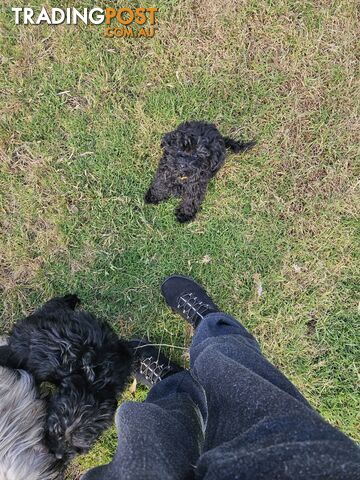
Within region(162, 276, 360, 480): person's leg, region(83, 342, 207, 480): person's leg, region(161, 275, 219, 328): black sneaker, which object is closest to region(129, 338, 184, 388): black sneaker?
region(161, 275, 219, 328): black sneaker

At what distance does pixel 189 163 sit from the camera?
2922 mm

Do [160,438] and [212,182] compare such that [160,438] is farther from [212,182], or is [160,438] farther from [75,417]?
[212,182]

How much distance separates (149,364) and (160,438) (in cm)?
151

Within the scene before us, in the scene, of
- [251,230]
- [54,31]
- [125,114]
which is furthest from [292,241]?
[54,31]

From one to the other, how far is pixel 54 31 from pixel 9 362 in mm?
2510

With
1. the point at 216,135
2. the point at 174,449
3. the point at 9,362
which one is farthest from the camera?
the point at 216,135

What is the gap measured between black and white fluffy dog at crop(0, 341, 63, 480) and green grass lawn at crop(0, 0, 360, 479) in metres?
1.06

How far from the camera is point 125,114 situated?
330cm

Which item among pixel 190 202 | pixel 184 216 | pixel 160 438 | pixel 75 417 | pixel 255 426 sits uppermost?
pixel 190 202

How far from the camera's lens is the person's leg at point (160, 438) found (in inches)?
55.0

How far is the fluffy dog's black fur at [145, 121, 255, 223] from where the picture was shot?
2.93 m

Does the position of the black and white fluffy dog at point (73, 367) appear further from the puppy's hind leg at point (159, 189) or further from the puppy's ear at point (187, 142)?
the puppy's ear at point (187, 142)

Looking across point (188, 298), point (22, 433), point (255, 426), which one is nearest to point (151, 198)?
point (188, 298)

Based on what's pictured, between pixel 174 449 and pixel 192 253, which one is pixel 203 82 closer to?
pixel 192 253
